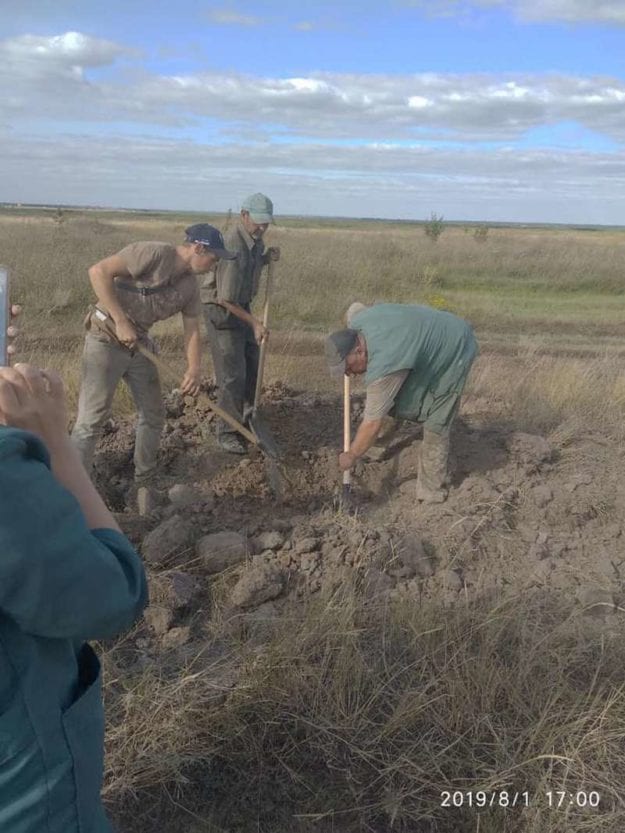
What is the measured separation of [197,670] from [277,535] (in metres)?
1.11

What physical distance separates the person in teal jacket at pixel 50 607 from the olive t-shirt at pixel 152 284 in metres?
3.24

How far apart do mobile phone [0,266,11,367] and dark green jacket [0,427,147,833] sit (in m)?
0.93

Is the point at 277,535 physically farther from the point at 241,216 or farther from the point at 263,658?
the point at 241,216

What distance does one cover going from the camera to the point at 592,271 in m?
21.6

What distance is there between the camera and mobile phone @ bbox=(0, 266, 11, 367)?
202 cm

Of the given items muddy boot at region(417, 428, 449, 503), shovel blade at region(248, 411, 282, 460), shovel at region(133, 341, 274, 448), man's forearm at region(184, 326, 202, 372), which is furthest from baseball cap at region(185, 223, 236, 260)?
muddy boot at region(417, 428, 449, 503)

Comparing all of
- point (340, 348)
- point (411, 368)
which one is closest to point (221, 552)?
point (340, 348)

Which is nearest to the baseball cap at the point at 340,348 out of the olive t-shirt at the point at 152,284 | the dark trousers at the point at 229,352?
the olive t-shirt at the point at 152,284

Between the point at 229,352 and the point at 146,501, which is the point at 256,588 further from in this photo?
the point at 229,352

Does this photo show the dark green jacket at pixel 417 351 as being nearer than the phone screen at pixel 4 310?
No

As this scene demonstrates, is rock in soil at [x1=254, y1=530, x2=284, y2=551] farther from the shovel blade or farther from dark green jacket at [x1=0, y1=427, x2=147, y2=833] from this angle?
dark green jacket at [x1=0, y1=427, x2=147, y2=833]

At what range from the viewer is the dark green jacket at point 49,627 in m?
1.09

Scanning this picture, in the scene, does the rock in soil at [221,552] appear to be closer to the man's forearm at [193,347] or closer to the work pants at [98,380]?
the work pants at [98,380]

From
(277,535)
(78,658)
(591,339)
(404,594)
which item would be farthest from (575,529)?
(591,339)
